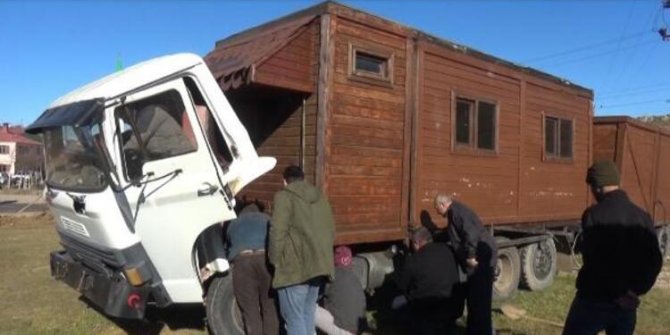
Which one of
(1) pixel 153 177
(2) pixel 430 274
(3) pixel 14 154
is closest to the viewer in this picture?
(1) pixel 153 177

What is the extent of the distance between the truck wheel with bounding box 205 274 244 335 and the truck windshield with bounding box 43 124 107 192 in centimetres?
131

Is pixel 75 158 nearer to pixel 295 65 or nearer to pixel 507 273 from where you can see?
pixel 295 65

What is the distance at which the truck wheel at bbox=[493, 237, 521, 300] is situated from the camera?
8.66 metres

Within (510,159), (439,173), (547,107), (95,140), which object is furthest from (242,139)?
(547,107)

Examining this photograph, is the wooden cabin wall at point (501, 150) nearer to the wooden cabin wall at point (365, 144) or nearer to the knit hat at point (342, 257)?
the wooden cabin wall at point (365, 144)

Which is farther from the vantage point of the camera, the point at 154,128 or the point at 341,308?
the point at 341,308

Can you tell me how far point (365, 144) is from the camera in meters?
6.49

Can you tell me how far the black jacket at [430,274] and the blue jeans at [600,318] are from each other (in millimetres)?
1615

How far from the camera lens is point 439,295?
5.65 m

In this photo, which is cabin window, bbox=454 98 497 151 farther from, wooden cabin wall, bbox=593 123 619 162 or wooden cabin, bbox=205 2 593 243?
wooden cabin wall, bbox=593 123 619 162

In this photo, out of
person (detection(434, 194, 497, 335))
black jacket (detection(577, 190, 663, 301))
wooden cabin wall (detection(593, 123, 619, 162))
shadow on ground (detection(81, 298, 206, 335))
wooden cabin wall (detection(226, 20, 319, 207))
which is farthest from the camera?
wooden cabin wall (detection(593, 123, 619, 162))

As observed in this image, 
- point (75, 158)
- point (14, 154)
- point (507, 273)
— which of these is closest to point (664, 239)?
point (507, 273)

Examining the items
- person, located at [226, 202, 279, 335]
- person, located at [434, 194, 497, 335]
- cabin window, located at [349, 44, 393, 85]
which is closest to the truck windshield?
person, located at [226, 202, 279, 335]

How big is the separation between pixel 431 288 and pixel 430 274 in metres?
0.12
